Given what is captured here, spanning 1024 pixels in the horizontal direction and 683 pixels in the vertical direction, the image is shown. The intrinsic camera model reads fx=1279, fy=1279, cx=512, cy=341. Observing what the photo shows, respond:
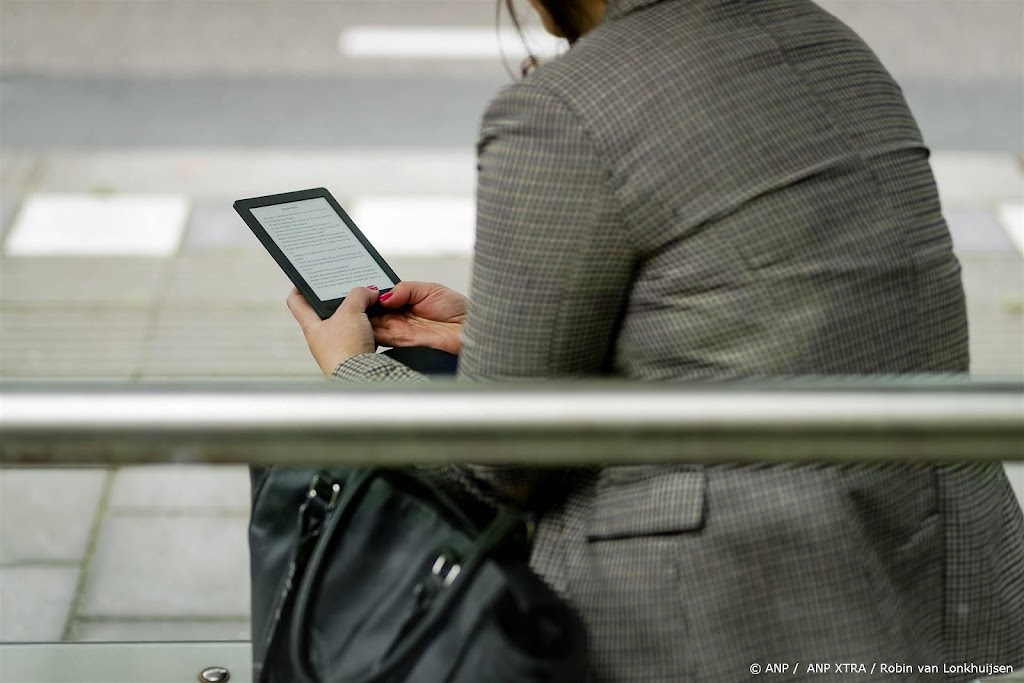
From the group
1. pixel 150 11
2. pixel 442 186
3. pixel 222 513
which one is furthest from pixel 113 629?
pixel 150 11

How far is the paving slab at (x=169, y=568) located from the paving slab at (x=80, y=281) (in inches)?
38.7

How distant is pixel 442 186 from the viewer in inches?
156

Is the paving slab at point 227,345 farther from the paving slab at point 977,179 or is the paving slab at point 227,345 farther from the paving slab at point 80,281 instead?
the paving slab at point 977,179

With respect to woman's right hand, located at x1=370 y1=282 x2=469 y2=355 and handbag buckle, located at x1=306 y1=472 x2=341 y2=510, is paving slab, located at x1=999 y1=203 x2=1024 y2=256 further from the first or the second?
handbag buckle, located at x1=306 y1=472 x2=341 y2=510

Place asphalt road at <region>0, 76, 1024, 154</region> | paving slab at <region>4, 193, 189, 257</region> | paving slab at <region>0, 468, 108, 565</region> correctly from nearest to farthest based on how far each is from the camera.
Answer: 1. paving slab at <region>0, 468, 108, 565</region>
2. paving slab at <region>4, 193, 189, 257</region>
3. asphalt road at <region>0, 76, 1024, 154</region>

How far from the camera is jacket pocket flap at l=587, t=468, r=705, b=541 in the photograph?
1.12 m

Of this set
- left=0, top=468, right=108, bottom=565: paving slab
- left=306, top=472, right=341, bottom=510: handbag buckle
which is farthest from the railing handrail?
left=0, top=468, right=108, bottom=565: paving slab

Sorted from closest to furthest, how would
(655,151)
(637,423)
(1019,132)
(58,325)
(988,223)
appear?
(637,423) → (655,151) → (58,325) → (988,223) → (1019,132)

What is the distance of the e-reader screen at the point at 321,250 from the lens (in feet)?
5.00

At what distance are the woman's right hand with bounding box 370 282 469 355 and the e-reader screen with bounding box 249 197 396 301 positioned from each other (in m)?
0.03

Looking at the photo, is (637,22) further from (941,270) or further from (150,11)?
(150,11)

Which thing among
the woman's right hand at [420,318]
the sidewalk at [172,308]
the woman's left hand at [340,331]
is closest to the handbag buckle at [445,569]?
the woman's left hand at [340,331]

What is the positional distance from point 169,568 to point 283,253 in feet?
3.70

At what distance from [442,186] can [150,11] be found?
2.29m
